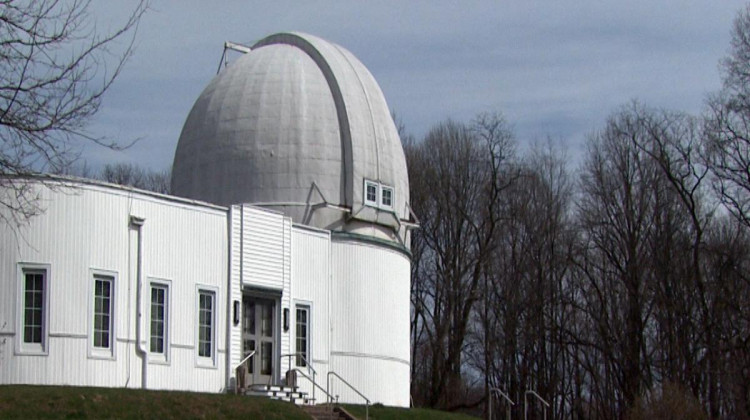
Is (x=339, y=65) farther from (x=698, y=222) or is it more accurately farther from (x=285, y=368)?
(x=698, y=222)

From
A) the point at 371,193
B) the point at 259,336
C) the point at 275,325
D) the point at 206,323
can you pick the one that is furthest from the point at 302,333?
the point at 371,193

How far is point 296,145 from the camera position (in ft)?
102

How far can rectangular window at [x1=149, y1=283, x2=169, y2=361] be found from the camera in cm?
2556

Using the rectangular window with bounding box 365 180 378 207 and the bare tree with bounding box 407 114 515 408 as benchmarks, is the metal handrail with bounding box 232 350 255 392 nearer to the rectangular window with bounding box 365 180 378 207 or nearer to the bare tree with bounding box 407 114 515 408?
the rectangular window with bounding box 365 180 378 207

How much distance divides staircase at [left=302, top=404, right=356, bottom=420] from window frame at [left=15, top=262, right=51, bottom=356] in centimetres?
589

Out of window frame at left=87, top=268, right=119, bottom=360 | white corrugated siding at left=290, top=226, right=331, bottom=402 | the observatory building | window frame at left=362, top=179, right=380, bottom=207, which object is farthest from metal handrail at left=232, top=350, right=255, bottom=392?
window frame at left=362, top=179, right=380, bottom=207

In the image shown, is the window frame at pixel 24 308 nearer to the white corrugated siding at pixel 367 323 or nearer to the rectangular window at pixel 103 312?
the rectangular window at pixel 103 312

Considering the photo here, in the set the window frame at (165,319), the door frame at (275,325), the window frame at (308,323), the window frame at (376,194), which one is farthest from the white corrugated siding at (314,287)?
the window frame at (165,319)

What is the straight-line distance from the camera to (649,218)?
45375mm

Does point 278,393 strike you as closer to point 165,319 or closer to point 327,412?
point 327,412

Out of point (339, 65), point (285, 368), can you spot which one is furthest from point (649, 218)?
point (285, 368)

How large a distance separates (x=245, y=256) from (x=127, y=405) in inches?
257

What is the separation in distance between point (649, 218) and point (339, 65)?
17922mm

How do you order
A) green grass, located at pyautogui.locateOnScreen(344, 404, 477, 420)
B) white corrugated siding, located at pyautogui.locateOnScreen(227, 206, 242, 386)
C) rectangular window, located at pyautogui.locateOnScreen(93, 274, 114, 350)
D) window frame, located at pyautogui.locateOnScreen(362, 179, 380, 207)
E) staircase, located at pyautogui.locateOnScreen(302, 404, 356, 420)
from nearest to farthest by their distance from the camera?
rectangular window, located at pyautogui.locateOnScreen(93, 274, 114, 350) < staircase, located at pyautogui.locateOnScreen(302, 404, 356, 420) < green grass, located at pyautogui.locateOnScreen(344, 404, 477, 420) < white corrugated siding, located at pyautogui.locateOnScreen(227, 206, 242, 386) < window frame, located at pyautogui.locateOnScreen(362, 179, 380, 207)
